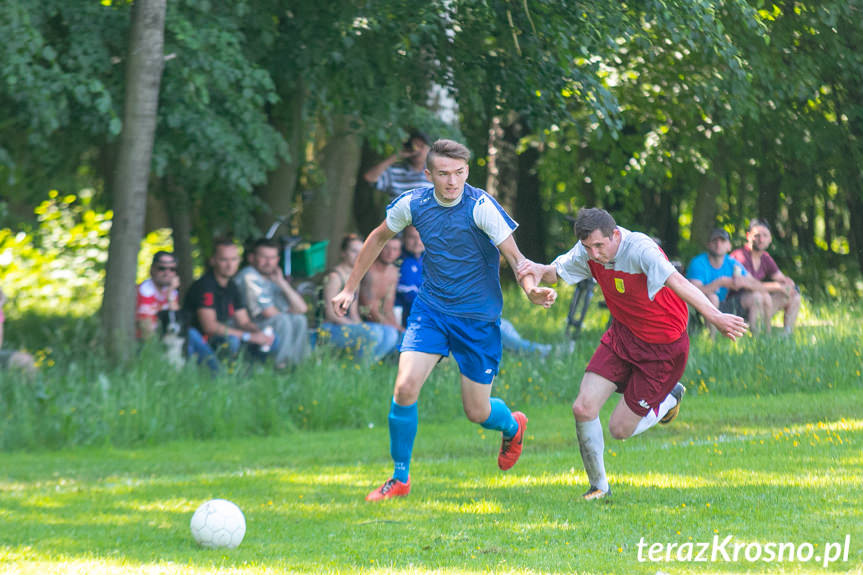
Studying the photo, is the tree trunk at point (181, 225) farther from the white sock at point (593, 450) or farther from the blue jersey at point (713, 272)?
the white sock at point (593, 450)

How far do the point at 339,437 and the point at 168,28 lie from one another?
439cm

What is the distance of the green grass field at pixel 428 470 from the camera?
226 inches

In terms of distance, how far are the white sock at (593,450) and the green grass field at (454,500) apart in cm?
16

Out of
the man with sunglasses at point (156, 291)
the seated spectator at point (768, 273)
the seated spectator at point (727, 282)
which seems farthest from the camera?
the seated spectator at point (768, 273)

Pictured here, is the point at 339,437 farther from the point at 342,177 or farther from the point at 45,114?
the point at 342,177

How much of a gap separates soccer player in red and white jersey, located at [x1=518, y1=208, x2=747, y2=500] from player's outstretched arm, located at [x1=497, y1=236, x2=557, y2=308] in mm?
42

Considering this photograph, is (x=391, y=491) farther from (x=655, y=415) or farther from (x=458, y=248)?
(x=655, y=415)

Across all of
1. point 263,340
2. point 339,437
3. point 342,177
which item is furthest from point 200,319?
point 342,177

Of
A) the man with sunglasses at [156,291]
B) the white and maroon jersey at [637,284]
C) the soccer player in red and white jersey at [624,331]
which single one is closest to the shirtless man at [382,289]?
the man with sunglasses at [156,291]

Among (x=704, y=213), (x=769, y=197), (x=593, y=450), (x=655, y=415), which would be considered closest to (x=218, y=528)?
(x=593, y=450)

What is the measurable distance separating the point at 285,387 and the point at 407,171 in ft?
10.1

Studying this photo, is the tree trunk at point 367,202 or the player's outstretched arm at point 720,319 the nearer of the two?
the player's outstretched arm at point 720,319

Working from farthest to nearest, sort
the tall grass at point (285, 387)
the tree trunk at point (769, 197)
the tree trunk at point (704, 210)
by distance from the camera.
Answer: the tree trunk at point (704, 210)
the tree trunk at point (769, 197)
the tall grass at point (285, 387)

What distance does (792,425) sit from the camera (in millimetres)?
9914
